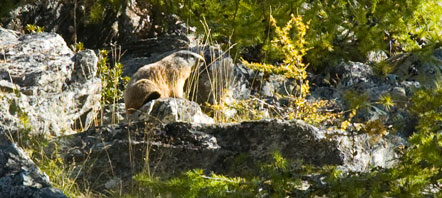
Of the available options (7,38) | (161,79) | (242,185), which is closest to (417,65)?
(161,79)

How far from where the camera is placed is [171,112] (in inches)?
352

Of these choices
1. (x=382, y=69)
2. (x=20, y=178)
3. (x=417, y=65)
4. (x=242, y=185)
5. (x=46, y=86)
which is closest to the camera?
(x=242, y=185)

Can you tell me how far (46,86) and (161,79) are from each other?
5.39ft

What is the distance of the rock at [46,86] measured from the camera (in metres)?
8.55

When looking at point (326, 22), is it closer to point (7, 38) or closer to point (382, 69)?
point (382, 69)

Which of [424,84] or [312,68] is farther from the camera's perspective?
[312,68]

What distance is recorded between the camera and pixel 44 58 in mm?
9500

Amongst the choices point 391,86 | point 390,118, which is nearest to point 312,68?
point 391,86

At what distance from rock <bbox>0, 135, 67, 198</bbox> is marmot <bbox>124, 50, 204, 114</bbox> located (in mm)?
3597

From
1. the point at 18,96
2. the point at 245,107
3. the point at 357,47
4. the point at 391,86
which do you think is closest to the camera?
the point at 18,96

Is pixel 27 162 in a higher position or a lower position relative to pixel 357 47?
lower

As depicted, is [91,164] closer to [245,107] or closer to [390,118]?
[245,107]

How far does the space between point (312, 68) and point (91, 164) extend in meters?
5.43

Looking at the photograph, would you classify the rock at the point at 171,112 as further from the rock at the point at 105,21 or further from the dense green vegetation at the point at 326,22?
the rock at the point at 105,21
